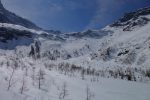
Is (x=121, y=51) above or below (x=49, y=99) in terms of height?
above

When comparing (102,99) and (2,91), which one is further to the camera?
(102,99)

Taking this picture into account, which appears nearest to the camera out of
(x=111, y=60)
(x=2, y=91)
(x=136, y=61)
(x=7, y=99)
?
(x=7, y=99)

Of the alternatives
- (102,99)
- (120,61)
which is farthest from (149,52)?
(102,99)

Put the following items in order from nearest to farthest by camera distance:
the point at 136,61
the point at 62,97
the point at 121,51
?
the point at 62,97 < the point at 136,61 < the point at 121,51

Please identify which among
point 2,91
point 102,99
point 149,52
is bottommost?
point 102,99

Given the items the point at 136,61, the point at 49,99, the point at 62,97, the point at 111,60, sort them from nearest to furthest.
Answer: the point at 49,99 < the point at 62,97 < the point at 136,61 < the point at 111,60

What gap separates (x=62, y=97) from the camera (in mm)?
12891

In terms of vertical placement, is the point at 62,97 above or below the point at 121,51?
below

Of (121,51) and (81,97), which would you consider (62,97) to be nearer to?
(81,97)

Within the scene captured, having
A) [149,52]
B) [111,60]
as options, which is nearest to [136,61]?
[149,52]

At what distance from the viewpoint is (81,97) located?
555 inches

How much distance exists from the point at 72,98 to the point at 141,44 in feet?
494

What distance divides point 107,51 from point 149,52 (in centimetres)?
4243

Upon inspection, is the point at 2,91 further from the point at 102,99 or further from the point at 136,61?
the point at 136,61
